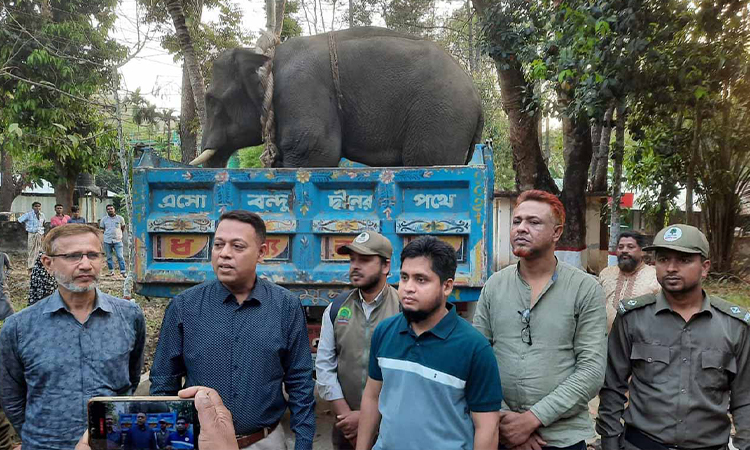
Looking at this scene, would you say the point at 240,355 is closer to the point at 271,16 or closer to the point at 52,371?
the point at 52,371

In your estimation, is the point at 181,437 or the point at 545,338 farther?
the point at 545,338

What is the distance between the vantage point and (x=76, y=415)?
217cm

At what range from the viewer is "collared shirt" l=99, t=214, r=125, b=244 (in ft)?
34.9

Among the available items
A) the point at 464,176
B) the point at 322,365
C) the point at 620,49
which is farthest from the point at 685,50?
the point at 322,365

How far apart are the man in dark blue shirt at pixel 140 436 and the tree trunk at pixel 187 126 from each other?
7.66 metres

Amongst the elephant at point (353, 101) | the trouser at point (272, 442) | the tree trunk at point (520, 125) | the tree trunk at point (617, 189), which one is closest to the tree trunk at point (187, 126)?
the elephant at point (353, 101)

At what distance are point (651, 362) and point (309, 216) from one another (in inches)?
76.0

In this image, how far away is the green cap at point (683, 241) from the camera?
88.7 inches

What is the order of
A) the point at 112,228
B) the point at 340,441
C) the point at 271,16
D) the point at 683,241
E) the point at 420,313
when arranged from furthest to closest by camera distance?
the point at 112,228 → the point at 271,16 → the point at 340,441 → the point at 683,241 → the point at 420,313

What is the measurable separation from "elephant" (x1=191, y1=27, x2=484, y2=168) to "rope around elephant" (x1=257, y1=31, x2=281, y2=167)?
0.04 meters

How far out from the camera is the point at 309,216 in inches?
137

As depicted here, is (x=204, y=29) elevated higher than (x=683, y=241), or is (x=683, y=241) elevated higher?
(x=204, y=29)

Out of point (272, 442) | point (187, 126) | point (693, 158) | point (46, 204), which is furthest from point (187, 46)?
point (46, 204)

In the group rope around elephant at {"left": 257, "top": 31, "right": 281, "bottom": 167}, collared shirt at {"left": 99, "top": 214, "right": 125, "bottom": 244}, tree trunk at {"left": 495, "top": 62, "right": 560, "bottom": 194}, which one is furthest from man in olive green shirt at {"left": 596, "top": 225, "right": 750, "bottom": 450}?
collared shirt at {"left": 99, "top": 214, "right": 125, "bottom": 244}
